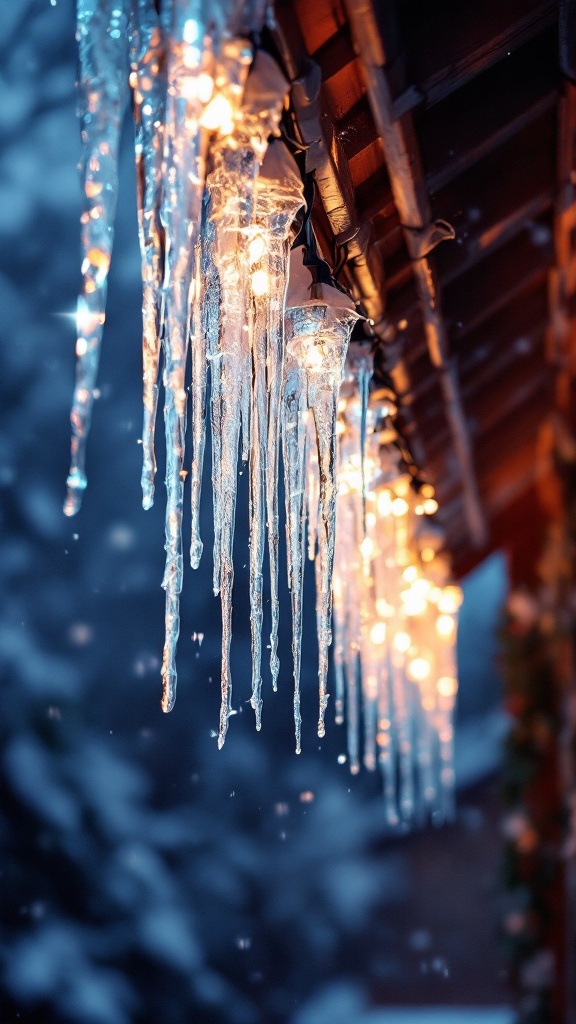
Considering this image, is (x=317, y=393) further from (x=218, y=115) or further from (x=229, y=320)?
(x=218, y=115)

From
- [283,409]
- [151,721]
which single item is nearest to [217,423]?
[283,409]

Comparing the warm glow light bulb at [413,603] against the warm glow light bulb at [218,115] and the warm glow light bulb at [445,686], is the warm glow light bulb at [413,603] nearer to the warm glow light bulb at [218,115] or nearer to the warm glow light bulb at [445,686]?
the warm glow light bulb at [445,686]

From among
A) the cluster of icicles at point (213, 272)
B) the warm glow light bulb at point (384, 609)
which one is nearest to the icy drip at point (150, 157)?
the cluster of icicles at point (213, 272)

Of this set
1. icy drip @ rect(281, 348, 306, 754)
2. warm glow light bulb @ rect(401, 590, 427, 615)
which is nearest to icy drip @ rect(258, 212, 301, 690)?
icy drip @ rect(281, 348, 306, 754)

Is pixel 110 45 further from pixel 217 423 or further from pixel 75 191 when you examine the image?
pixel 75 191

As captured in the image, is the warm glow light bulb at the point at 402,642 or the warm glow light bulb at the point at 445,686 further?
the warm glow light bulb at the point at 445,686

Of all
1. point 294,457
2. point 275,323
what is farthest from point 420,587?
point 275,323

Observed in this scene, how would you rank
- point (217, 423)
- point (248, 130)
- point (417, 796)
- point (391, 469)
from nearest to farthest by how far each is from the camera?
point (248, 130) < point (217, 423) < point (391, 469) < point (417, 796)
